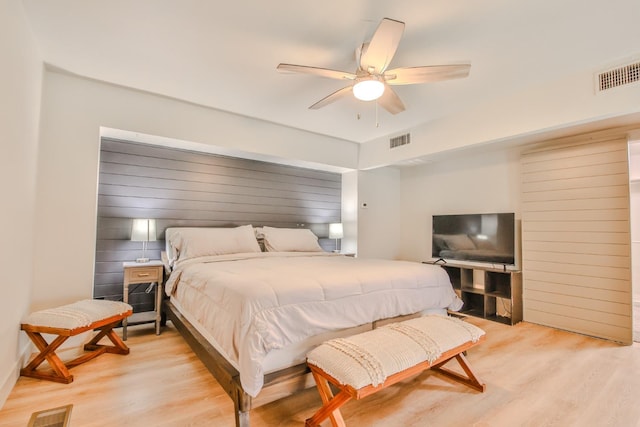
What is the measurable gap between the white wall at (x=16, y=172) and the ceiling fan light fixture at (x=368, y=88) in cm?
211

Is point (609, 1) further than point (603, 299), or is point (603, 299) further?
point (603, 299)

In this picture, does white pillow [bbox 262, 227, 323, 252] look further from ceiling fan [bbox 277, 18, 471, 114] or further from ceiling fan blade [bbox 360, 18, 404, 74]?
ceiling fan blade [bbox 360, 18, 404, 74]

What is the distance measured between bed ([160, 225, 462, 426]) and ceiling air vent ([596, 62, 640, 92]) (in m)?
2.12

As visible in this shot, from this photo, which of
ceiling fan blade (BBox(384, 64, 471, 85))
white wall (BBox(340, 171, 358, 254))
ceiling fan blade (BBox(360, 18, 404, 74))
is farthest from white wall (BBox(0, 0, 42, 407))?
white wall (BBox(340, 171, 358, 254))

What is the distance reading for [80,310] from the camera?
2336mm

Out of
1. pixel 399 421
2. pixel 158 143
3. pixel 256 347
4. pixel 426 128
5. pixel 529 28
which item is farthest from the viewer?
pixel 426 128

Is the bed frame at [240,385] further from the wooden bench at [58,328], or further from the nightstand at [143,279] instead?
the nightstand at [143,279]

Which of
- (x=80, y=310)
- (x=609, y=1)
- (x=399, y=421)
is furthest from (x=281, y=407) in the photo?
(x=609, y=1)

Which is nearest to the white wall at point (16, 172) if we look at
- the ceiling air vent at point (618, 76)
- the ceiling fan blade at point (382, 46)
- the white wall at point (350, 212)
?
the ceiling fan blade at point (382, 46)

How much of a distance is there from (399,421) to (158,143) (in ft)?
11.6

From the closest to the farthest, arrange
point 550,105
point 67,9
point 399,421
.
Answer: point 399,421 < point 67,9 < point 550,105

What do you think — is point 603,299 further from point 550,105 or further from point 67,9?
point 67,9

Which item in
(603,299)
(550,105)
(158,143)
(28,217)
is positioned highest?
(550,105)

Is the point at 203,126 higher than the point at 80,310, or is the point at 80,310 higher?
the point at 203,126
